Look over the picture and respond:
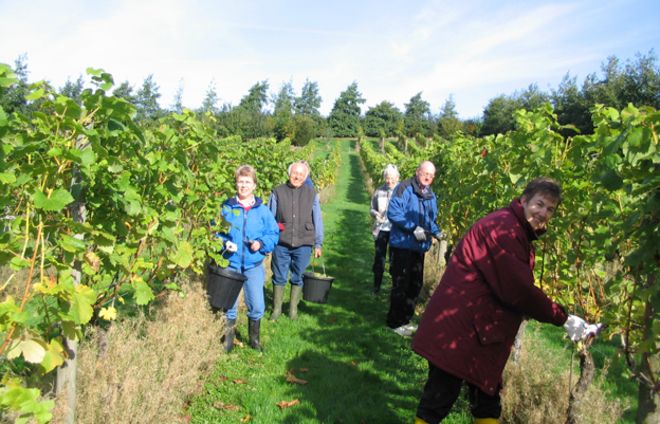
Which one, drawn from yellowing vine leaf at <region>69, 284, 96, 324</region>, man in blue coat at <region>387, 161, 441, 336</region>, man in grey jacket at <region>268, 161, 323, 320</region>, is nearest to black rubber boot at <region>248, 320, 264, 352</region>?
man in grey jacket at <region>268, 161, 323, 320</region>

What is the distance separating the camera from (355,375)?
436 cm

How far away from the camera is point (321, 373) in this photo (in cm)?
439

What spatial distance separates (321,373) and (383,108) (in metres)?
86.1

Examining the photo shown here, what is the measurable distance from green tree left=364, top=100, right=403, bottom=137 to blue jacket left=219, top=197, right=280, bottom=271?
3123 inches

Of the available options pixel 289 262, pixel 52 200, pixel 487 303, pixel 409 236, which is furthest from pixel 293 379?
pixel 52 200

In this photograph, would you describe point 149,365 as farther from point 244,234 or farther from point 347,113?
point 347,113

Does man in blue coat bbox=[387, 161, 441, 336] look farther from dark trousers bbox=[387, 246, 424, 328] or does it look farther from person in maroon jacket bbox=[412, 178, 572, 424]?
person in maroon jacket bbox=[412, 178, 572, 424]

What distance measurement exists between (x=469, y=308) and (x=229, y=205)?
276 cm

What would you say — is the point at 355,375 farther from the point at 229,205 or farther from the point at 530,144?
the point at 530,144

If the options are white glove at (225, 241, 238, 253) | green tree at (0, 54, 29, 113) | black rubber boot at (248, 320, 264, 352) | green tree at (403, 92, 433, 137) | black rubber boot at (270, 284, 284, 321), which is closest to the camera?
green tree at (0, 54, 29, 113)

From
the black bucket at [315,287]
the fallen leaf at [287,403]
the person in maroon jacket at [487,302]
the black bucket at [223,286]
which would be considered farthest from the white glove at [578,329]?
the black bucket at [315,287]

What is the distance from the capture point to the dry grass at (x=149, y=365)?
2.86 m

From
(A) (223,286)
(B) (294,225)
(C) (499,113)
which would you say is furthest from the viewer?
(C) (499,113)

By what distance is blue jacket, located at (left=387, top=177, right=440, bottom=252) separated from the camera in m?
5.22
